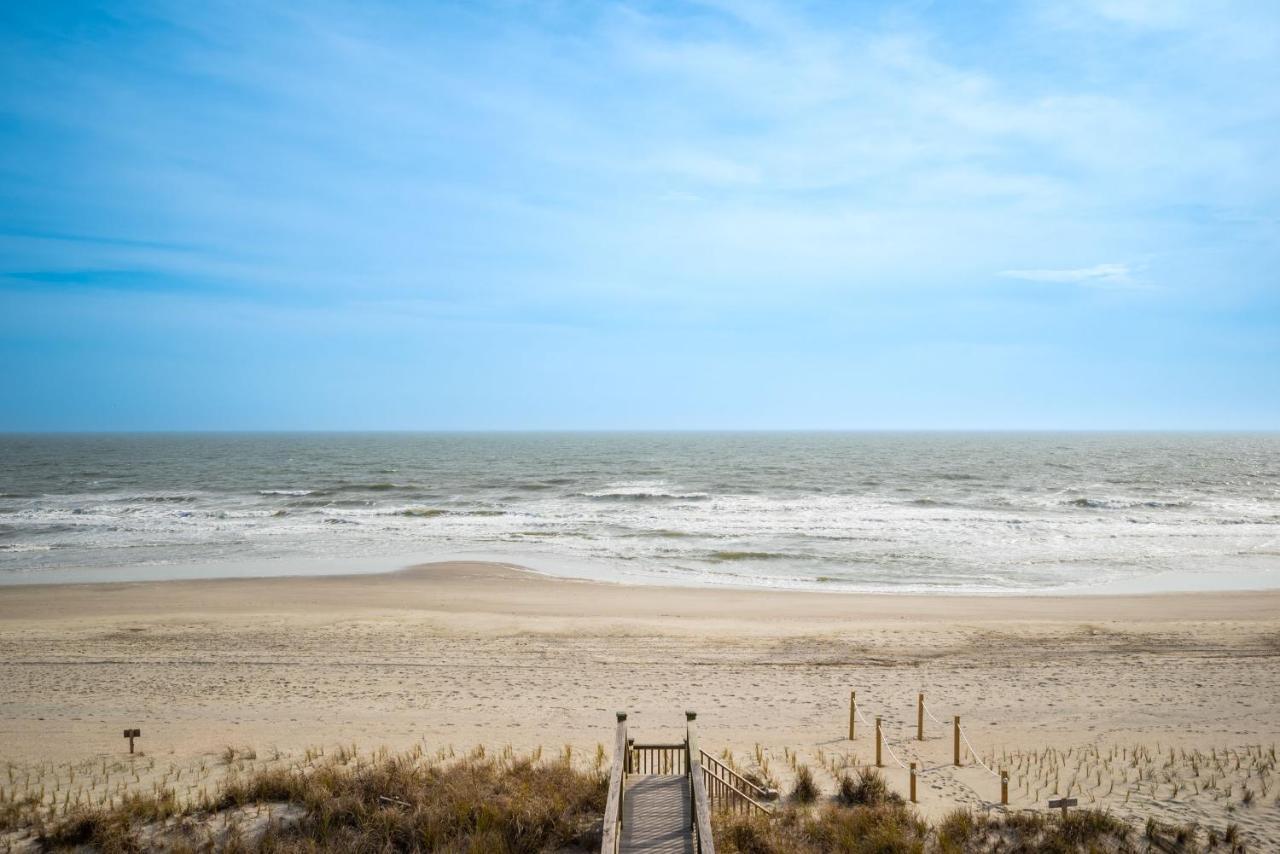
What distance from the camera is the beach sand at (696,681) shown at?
988 centimetres

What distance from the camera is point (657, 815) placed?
6.94 meters

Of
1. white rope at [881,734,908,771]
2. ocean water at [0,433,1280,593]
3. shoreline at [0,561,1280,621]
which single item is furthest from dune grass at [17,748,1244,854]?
ocean water at [0,433,1280,593]

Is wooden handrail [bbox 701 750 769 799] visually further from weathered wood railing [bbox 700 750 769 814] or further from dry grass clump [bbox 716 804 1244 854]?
dry grass clump [bbox 716 804 1244 854]

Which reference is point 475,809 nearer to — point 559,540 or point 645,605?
point 645,605

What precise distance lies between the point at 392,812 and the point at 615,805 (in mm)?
3021

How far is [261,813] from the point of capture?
26.0ft

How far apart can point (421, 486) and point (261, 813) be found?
Answer: 54.1 meters

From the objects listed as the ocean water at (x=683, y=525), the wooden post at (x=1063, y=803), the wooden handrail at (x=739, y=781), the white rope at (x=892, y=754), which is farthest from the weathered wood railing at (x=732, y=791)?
the ocean water at (x=683, y=525)

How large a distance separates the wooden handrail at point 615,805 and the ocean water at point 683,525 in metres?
18.6

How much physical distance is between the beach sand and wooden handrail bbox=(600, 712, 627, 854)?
3.32 meters

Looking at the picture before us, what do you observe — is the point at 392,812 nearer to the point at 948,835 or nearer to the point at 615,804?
the point at 615,804

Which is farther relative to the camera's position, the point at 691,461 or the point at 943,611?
the point at 691,461

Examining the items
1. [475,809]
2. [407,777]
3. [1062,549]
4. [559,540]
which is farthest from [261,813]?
[1062,549]

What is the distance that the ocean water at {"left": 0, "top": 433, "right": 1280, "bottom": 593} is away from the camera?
1084 inches
